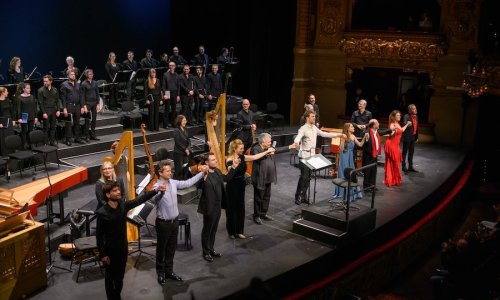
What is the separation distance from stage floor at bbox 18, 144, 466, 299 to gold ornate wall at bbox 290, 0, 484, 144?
3522 millimetres

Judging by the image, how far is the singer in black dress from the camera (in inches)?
470

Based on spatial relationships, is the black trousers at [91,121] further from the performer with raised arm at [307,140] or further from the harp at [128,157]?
the performer with raised arm at [307,140]

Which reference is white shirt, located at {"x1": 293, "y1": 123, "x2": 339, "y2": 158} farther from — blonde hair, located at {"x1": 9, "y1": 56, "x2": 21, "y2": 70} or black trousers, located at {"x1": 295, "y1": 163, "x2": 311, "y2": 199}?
blonde hair, located at {"x1": 9, "y1": 56, "x2": 21, "y2": 70}

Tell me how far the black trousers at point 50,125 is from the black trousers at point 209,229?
183 inches

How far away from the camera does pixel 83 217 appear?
301 inches

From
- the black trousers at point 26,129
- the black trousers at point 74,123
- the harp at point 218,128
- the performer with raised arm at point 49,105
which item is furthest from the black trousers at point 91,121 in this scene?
the harp at point 218,128

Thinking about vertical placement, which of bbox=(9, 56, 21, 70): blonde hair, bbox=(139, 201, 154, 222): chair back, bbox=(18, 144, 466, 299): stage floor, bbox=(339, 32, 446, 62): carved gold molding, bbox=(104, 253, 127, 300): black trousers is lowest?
bbox=(18, 144, 466, 299): stage floor

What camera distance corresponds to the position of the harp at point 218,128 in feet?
30.3

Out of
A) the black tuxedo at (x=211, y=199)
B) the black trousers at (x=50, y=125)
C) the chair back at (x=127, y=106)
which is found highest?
the chair back at (x=127, y=106)

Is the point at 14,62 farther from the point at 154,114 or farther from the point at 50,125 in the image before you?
the point at 154,114

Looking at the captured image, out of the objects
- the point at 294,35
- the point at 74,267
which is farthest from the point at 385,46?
the point at 74,267

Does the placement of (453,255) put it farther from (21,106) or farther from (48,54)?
(48,54)

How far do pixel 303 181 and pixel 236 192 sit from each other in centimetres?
185

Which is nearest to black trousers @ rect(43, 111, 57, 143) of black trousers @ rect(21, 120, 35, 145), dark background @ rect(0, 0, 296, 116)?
black trousers @ rect(21, 120, 35, 145)
